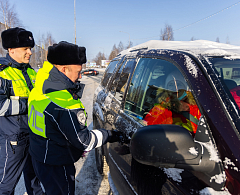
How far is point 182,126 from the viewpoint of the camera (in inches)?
37.4

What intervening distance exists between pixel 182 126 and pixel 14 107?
5.67ft

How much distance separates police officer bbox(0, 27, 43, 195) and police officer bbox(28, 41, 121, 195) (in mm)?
534

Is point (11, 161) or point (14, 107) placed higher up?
point (14, 107)

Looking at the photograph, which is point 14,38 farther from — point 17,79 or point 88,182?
point 88,182

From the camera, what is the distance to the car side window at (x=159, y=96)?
4.39 feet

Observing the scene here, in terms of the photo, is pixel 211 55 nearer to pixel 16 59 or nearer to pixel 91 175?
pixel 16 59

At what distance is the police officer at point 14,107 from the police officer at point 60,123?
53 centimetres

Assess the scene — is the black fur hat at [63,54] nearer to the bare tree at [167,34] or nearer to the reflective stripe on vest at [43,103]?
the reflective stripe on vest at [43,103]

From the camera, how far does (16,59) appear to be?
2021mm

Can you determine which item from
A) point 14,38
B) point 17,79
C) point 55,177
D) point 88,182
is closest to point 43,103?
point 55,177

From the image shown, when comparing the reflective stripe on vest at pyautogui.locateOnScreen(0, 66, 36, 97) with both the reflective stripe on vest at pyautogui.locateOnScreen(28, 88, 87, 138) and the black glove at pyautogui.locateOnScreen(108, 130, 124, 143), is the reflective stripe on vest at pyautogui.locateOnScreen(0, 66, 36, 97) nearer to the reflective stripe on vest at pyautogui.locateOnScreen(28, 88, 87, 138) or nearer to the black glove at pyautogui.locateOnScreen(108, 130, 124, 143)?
the reflective stripe on vest at pyautogui.locateOnScreen(28, 88, 87, 138)

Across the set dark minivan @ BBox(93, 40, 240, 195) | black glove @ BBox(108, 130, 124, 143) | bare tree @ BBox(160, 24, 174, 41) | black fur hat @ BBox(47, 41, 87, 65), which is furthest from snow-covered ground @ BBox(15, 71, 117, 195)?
bare tree @ BBox(160, 24, 174, 41)

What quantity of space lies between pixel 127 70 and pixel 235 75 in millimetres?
1103

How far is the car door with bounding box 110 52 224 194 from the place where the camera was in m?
0.90
